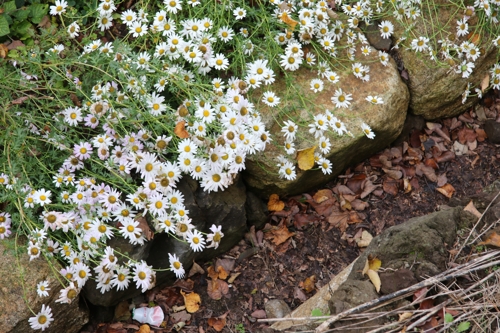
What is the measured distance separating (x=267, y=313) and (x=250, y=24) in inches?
79.4

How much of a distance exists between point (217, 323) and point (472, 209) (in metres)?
1.77

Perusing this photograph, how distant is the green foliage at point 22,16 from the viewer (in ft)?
13.3

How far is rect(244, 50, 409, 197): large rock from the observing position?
12.7ft

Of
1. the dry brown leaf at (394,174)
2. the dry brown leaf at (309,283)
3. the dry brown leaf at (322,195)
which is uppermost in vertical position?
the dry brown leaf at (394,174)

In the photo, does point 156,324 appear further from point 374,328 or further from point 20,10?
point 20,10

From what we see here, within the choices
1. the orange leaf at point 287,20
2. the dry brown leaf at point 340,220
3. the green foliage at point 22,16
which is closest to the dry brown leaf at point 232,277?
the dry brown leaf at point 340,220

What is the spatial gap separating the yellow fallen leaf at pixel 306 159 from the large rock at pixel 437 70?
3.61ft

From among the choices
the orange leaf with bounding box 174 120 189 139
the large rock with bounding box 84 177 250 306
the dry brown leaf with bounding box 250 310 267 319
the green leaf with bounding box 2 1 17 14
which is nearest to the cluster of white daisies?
the orange leaf with bounding box 174 120 189 139

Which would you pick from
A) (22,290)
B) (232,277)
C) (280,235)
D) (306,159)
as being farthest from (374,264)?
(22,290)

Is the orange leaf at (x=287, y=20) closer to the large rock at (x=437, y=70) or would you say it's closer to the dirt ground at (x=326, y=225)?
the large rock at (x=437, y=70)

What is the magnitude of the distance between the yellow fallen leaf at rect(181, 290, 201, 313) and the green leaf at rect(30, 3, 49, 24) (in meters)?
2.25

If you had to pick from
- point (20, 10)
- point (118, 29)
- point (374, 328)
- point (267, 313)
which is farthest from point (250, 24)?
point (374, 328)

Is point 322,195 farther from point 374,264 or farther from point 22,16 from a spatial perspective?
point 22,16

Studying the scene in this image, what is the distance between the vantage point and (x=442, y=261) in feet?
10.2
